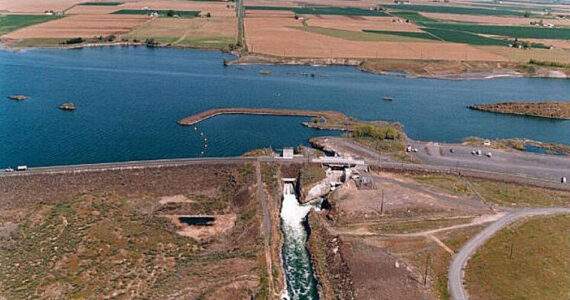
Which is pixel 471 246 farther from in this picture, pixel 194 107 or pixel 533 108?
pixel 533 108

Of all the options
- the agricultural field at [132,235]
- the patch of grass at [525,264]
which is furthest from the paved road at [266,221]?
the patch of grass at [525,264]

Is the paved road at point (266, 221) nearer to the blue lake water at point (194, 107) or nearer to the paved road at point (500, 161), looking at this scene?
the blue lake water at point (194, 107)

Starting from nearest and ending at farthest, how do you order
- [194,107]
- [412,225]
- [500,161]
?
[412,225] < [500,161] < [194,107]

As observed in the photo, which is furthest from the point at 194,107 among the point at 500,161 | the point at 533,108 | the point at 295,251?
the point at 533,108

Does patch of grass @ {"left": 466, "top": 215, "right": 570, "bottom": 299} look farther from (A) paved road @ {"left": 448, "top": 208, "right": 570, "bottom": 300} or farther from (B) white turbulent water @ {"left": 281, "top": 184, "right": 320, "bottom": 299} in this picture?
(B) white turbulent water @ {"left": 281, "top": 184, "right": 320, "bottom": 299}

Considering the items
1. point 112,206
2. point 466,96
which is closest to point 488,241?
point 112,206

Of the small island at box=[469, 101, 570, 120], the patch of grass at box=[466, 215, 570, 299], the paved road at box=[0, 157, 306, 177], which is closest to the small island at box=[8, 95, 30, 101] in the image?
the paved road at box=[0, 157, 306, 177]

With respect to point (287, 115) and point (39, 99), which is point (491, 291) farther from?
point (39, 99)
